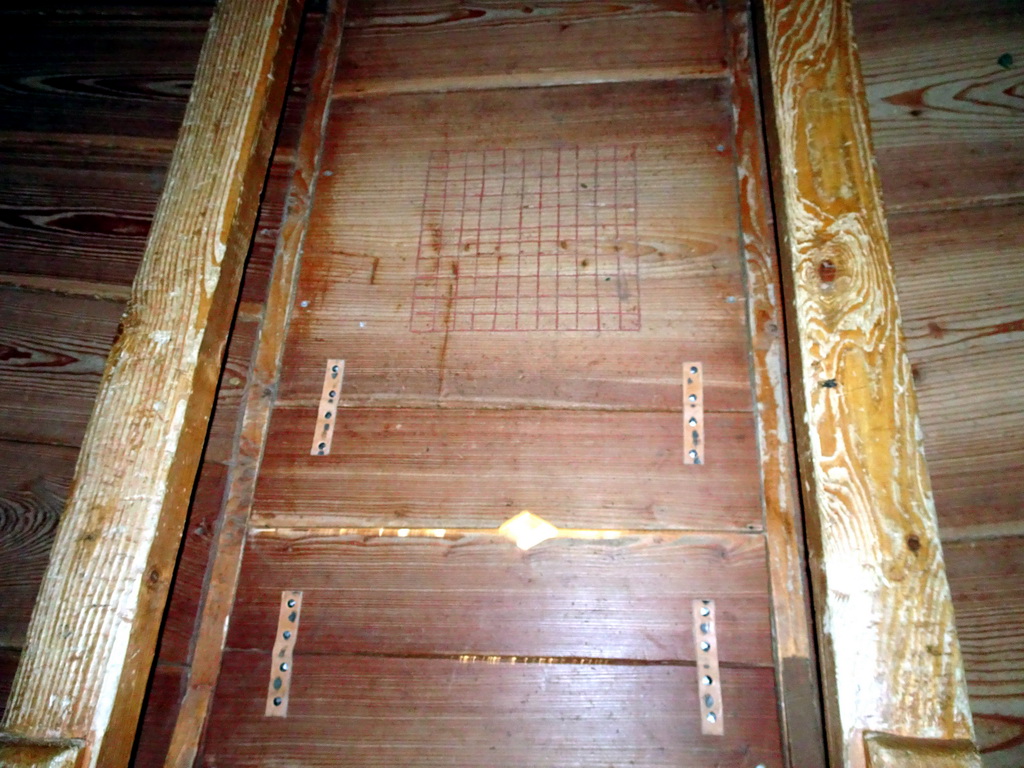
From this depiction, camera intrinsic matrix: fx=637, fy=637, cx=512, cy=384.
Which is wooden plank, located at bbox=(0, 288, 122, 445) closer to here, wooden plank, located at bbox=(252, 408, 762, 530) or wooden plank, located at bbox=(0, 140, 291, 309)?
wooden plank, located at bbox=(0, 140, 291, 309)

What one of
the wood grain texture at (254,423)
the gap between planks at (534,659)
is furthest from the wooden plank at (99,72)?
the gap between planks at (534,659)

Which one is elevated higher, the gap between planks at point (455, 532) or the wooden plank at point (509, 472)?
the wooden plank at point (509, 472)

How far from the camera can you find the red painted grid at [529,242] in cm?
113

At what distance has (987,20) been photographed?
4.13 ft

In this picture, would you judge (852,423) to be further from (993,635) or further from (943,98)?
(943,98)

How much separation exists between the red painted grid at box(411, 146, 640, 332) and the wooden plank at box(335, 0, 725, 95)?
0.65ft

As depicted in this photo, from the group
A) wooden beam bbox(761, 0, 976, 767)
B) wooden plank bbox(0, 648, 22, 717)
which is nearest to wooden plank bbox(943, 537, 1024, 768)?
wooden beam bbox(761, 0, 976, 767)

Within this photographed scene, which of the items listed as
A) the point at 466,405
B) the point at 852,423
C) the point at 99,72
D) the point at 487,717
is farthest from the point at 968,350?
Result: the point at 99,72

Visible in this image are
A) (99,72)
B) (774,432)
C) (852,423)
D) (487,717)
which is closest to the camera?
(852,423)

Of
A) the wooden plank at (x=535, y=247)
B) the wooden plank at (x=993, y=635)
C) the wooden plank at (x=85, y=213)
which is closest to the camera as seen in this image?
the wooden plank at (x=993, y=635)

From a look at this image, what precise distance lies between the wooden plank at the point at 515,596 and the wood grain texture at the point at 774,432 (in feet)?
0.11

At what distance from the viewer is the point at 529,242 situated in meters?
1.18

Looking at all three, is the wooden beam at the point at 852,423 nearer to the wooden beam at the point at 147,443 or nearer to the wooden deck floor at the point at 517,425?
the wooden deck floor at the point at 517,425

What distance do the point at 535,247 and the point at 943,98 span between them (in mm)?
836
